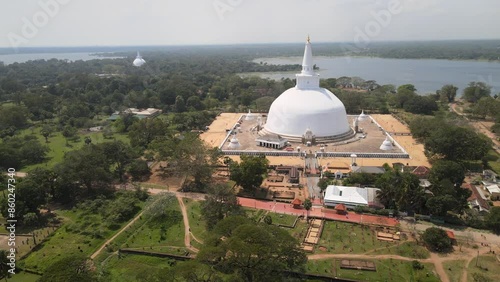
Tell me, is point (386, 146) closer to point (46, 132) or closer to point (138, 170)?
point (138, 170)

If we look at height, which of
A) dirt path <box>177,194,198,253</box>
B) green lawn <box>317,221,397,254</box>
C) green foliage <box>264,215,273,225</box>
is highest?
green foliage <box>264,215,273,225</box>

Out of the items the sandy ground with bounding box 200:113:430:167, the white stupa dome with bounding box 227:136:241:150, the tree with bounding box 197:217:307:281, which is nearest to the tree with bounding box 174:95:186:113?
the sandy ground with bounding box 200:113:430:167

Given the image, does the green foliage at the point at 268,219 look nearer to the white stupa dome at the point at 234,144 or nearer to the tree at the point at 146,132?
the white stupa dome at the point at 234,144

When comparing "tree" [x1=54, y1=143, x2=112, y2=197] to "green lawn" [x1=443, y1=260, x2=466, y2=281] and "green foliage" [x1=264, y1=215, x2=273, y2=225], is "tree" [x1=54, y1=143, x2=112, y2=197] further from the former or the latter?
"green lawn" [x1=443, y1=260, x2=466, y2=281]

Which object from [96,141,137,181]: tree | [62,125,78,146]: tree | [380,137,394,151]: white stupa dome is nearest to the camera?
[96,141,137,181]: tree

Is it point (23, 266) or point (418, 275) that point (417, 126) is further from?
point (23, 266)

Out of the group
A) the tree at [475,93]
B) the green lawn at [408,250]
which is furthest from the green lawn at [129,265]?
the tree at [475,93]
